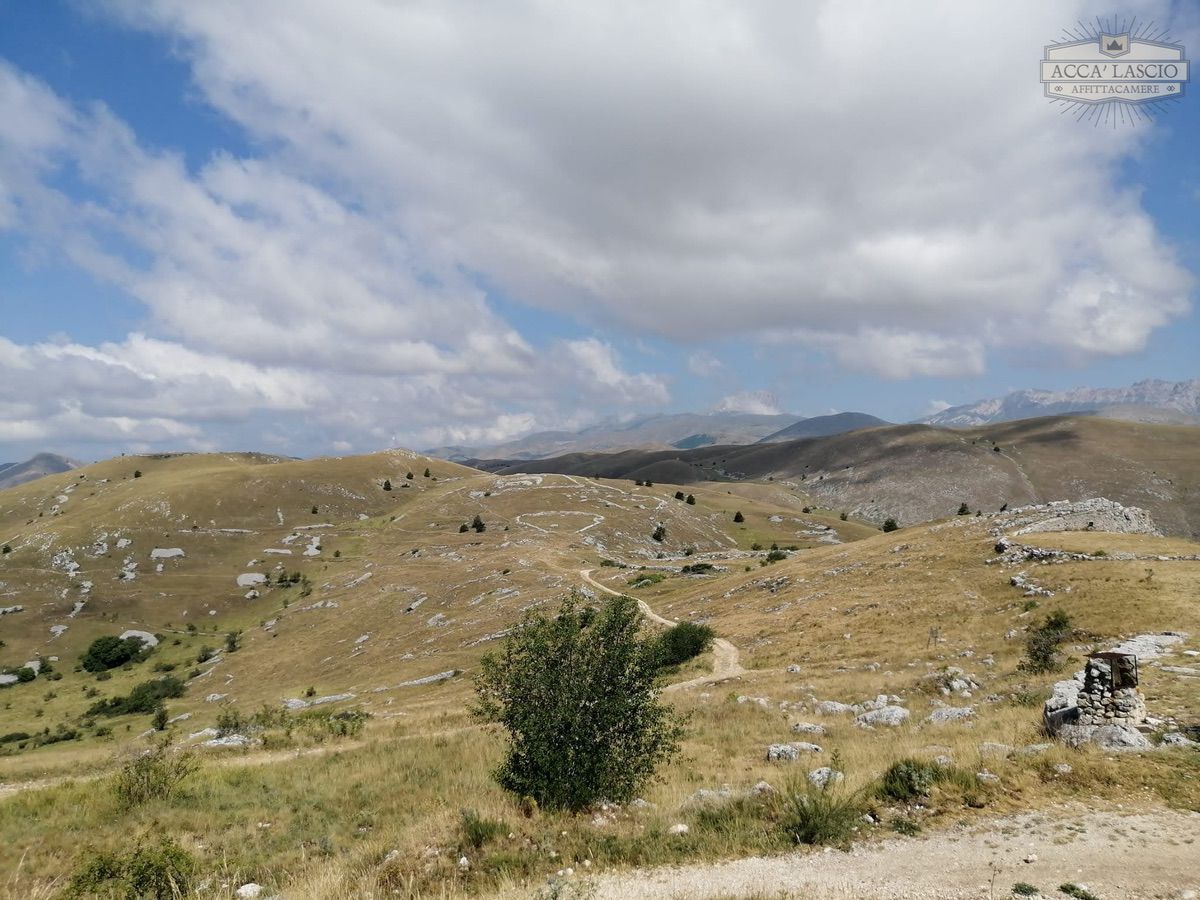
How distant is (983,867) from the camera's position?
9.93 metres

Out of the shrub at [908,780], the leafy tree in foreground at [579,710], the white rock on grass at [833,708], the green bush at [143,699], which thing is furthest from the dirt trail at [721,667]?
the green bush at [143,699]

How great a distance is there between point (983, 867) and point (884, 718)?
1335 cm

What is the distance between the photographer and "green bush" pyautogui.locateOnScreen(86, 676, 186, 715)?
64.4m

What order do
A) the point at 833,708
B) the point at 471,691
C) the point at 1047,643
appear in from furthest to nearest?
the point at 471,691 < the point at 1047,643 < the point at 833,708

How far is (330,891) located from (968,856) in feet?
37.1

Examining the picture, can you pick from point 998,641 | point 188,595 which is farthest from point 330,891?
point 188,595

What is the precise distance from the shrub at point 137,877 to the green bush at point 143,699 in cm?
6780

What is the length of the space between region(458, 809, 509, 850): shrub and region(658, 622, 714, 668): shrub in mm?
29820

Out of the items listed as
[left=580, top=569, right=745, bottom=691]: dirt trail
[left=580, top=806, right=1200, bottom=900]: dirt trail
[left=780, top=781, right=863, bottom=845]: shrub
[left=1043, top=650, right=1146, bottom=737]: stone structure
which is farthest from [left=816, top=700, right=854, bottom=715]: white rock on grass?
[left=580, top=806, right=1200, bottom=900]: dirt trail

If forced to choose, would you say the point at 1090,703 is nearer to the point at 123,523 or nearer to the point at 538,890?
the point at 538,890

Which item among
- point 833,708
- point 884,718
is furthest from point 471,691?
point 884,718

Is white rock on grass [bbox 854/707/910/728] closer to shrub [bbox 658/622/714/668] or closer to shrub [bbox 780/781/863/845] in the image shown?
shrub [bbox 780/781/863/845]

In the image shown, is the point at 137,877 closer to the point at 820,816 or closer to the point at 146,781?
the point at 146,781

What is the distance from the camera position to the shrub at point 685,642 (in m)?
42.5
